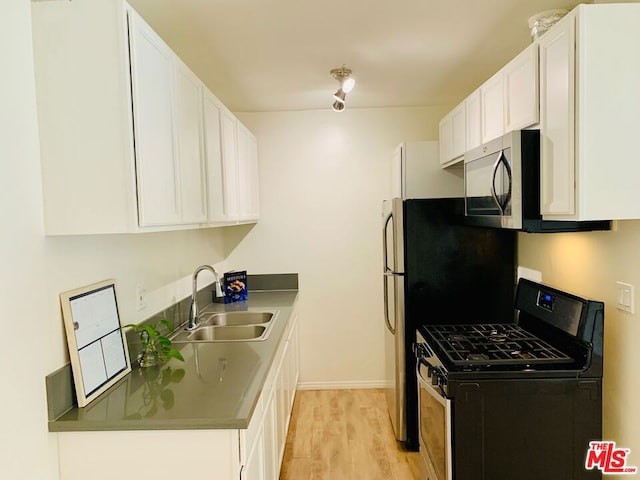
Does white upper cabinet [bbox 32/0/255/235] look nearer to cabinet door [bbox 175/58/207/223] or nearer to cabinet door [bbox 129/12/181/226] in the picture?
cabinet door [bbox 129/12/181/226]

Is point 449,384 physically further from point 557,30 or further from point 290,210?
point 290,210

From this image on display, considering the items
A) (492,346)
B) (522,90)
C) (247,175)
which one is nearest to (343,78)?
(247,175)

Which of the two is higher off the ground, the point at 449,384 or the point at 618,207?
the point at 618,207

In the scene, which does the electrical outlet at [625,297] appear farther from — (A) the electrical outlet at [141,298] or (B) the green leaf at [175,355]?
(A) the electrical outlet at [141,298]

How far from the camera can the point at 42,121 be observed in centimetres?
147

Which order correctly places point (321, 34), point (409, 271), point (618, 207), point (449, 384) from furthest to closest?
point (409, 271) < point (321, 34) < point (449, 384) < point (618, 207)

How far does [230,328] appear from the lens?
297 centimetres

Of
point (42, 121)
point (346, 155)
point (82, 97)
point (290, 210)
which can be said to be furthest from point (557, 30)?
point (290, 210)

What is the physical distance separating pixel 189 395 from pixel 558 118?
178cm

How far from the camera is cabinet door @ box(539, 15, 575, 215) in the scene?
1668mm

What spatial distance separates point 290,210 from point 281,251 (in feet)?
1.26

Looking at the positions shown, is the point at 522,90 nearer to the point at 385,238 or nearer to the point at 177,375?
the point at 385,238

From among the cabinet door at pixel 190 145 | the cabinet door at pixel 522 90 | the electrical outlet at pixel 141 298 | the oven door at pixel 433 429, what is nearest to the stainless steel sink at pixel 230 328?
the electrical outlet at pixel 141 298

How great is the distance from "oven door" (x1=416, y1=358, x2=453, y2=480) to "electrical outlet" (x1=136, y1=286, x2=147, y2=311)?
4.89 feet
